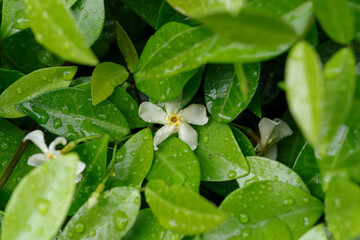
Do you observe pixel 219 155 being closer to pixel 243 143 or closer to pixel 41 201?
pixel 243 143

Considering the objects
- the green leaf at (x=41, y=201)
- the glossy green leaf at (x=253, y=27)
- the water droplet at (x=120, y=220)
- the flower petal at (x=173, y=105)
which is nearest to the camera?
the glossy green leaf at (x=253, y=27)

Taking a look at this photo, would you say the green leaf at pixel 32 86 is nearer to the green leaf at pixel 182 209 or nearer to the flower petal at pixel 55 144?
the flower petal at pixel 55 144

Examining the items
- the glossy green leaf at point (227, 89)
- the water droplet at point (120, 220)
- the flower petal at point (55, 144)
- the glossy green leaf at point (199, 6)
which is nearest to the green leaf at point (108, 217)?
the water droplet at point (120, 220)

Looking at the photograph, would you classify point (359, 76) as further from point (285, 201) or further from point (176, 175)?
point (176, 175)

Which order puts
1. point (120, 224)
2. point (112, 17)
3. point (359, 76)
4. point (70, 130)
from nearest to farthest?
point (359, 76) < point (120, 224) < point (70, 130) < point (112, 17)

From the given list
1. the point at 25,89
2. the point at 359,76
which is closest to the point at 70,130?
the point at 25,89

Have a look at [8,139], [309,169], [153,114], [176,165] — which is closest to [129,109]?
[153,114]

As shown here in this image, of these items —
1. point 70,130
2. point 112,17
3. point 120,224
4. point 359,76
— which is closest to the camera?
point 359,76
